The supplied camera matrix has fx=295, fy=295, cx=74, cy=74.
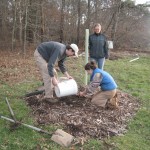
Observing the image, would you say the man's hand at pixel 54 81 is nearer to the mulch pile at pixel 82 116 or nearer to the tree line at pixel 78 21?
the mulch pile at pixel 82 116

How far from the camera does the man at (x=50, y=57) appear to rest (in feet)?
20.1

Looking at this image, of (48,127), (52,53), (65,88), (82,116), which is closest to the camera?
(48,127)

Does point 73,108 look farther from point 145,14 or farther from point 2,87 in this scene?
point 145,14

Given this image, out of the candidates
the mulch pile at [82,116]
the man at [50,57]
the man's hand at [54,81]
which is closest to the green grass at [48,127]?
the mulch pile at [82,116]

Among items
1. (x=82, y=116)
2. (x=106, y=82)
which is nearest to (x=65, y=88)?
(x=82, y=116)

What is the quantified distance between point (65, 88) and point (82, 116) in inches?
30.1

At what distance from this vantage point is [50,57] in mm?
6379

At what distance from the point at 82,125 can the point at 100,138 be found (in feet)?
1.61

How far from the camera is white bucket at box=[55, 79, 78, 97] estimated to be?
657 centimetres

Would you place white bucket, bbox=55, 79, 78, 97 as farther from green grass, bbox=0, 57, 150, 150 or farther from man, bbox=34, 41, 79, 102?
green grass, bbox=0, 57, 150, 150

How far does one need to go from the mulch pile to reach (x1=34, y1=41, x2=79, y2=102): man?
34cm

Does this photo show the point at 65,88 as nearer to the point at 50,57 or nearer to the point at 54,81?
the point at 54,81

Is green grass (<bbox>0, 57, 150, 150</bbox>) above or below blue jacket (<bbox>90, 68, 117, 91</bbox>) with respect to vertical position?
below

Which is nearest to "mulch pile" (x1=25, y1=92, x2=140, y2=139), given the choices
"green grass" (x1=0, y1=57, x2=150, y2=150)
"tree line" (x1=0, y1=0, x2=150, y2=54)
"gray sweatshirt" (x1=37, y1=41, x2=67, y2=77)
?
"green grass" (x1=0, y1=57, x2=150, y2=150)
